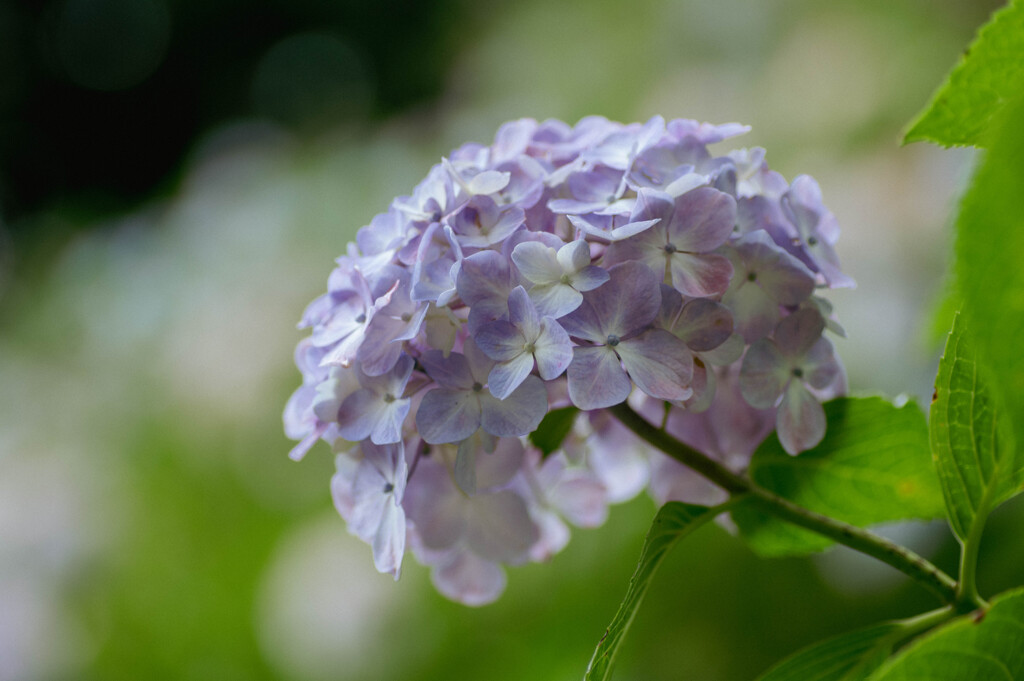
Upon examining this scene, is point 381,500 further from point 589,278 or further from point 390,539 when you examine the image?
point 589,278

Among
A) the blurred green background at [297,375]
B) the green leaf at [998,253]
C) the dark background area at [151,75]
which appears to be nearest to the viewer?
the green leaf at [998,253]

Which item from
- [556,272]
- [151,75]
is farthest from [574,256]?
[151,75]

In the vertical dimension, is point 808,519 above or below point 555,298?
below

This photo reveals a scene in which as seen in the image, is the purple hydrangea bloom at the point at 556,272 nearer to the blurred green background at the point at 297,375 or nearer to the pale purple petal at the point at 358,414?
the pale purple petal at the point at 358,414

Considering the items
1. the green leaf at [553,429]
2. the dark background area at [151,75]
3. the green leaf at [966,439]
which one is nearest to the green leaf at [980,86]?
the green leaf at [966,439]

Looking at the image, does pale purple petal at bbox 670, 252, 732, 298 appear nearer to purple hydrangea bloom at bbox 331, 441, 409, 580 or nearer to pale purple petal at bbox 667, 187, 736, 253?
pale purple petal at bbox 667, 187, 736, 253

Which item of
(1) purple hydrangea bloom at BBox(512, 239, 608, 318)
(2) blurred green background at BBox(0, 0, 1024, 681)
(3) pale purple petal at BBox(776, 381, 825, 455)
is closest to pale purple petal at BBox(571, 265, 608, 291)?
(1) purple hydrangea bloom at BBox(512, 239, 608, 318)
